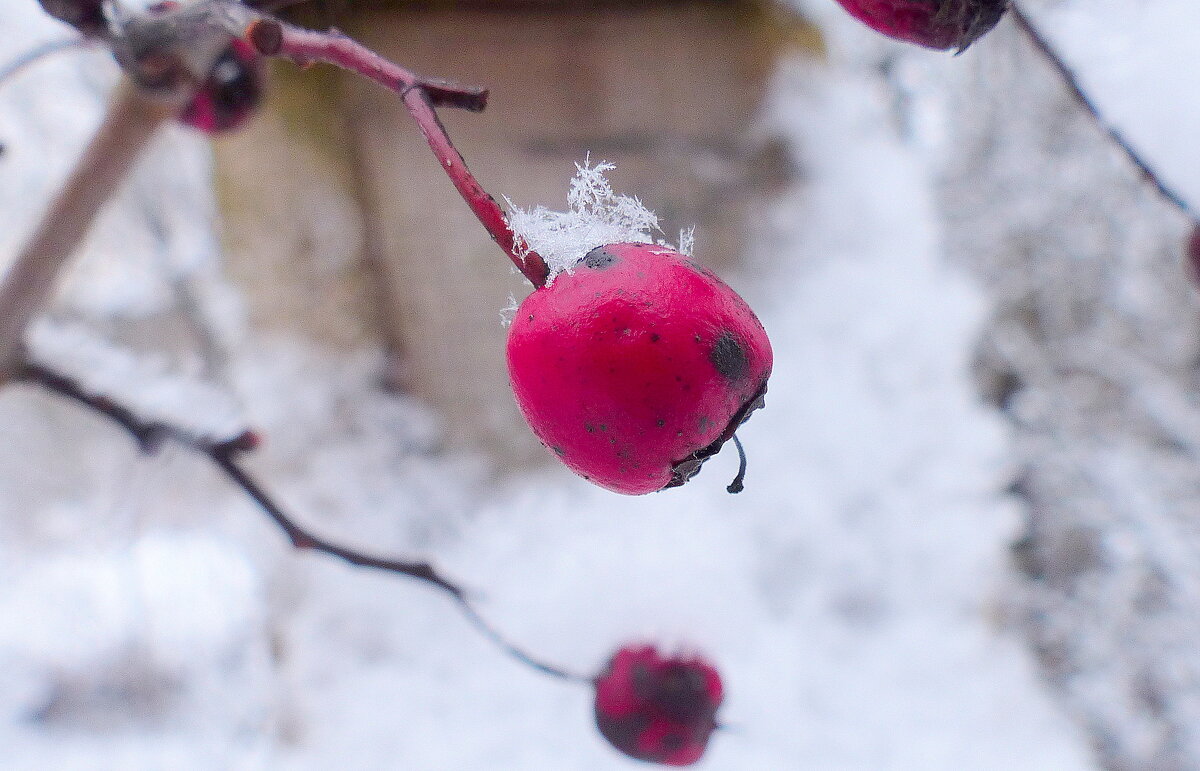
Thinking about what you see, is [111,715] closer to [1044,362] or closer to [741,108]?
[741,108]

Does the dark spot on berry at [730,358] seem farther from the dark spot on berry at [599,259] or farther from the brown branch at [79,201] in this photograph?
the brown branch at [79,201]

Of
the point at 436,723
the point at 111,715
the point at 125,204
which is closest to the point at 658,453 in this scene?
the point at 436,723

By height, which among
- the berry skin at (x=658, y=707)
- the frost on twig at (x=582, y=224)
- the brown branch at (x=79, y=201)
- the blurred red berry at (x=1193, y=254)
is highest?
the frost on twig at (x=582, y=224)

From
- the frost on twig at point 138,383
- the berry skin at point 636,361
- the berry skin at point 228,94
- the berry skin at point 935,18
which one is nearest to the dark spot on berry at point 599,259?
the berry skin at point 636,361

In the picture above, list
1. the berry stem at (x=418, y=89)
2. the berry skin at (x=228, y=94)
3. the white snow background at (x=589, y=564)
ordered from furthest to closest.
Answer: the white snow background at (x=589, y=564) < the berry skin at (x=228, y=94) < the berry stem at (x=418, y=89)

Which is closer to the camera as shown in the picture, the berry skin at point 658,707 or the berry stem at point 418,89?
the berry stem at point 418,89

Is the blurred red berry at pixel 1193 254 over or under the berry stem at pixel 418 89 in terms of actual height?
under

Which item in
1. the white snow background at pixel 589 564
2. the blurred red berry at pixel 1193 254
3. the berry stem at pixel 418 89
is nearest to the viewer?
the berry stem at pixel 418 89

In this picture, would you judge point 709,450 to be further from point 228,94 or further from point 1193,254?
point 228,94
